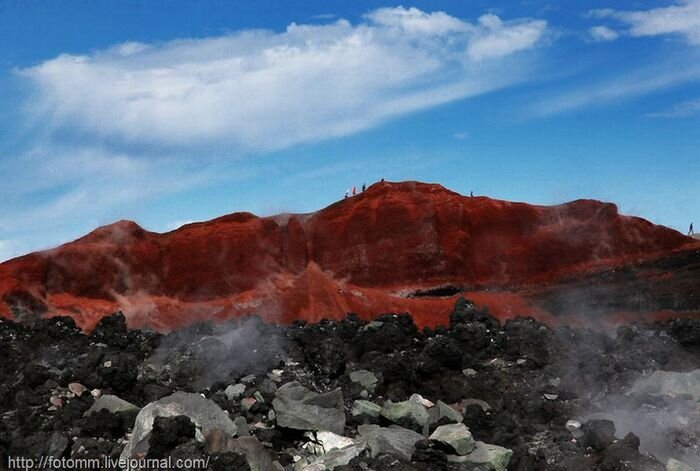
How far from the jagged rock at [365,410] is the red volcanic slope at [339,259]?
8761mm

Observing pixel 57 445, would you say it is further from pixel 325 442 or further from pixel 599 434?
pixel 599 434

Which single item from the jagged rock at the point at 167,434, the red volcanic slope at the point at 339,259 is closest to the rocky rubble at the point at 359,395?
the jagged rock at the point at 167,434

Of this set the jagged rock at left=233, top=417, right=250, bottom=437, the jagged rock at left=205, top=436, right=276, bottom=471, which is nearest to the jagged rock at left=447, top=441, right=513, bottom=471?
the jagged rock at left=205, top=436, right=276, bottom=471

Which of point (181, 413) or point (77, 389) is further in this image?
point (77, 389)

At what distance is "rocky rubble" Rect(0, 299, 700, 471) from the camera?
958 cm

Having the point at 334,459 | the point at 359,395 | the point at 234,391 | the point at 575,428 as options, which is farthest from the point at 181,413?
the point at 575,428

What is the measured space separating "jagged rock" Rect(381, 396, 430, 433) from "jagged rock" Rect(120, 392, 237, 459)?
2.12 metres

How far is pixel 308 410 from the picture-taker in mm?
10375

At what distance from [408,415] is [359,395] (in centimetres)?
166

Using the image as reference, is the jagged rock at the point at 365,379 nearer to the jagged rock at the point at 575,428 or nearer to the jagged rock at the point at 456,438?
the jagged rock at the point at 456,438

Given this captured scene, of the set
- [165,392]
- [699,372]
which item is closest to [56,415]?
[165,392]

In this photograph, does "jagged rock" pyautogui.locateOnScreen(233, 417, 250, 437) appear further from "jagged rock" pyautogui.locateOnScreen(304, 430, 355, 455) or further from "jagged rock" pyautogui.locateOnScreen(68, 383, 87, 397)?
"jagged rock" pyautogui.locateOnScreen(68, 383, 87, 397)

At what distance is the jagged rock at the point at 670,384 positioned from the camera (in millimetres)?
12289

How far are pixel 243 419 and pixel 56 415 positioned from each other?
2560 mm
